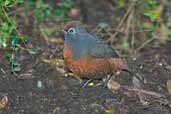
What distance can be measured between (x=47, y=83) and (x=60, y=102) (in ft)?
1.13

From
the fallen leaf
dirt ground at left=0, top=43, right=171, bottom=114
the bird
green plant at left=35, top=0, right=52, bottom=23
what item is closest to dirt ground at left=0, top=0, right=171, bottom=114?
dirt ground at left=0, top=43, right=171, bottom=114

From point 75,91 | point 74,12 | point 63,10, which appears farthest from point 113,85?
point 74,12

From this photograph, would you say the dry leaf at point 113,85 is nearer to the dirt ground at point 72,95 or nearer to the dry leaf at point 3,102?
the dirt ground at point 72,95

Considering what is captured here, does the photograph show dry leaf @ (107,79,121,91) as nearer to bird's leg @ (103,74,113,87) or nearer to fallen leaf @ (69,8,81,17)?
bird's leg @ (103,74,113,87)

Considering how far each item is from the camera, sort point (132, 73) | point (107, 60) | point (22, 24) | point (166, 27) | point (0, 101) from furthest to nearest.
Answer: point (166, 27) → point (22, 24) → point (132, 73) → point (107, 60) → point (0, 101)

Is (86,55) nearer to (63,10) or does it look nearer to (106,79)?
(106,79)

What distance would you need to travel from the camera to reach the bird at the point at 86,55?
503 cm

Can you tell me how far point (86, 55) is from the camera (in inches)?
199

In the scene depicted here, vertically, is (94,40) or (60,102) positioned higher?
(94,40)

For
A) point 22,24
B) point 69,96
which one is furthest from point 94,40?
point 22,24

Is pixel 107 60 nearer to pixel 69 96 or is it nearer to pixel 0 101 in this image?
pixel 69 96

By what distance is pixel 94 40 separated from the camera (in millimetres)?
5203

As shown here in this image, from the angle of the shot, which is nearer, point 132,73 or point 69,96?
point 69,96

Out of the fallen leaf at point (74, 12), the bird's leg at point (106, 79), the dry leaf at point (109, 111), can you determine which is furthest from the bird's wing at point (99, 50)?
the fallen leaf at point (74, 12)
